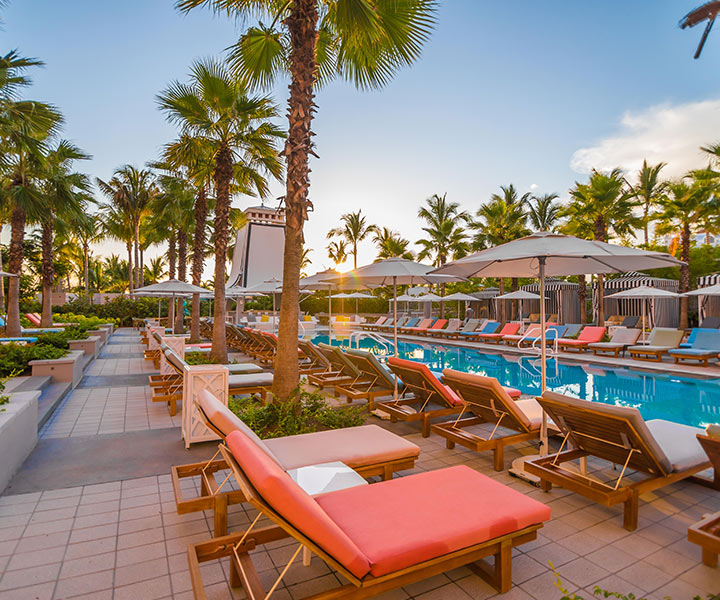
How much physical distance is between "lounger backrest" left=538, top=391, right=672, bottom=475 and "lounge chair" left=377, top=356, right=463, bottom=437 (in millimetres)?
1844

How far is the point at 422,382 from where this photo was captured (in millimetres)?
5344

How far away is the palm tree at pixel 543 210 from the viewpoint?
25.6m

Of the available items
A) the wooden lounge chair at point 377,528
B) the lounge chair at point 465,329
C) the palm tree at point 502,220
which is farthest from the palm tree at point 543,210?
the wooden lounge chair at point 377,528

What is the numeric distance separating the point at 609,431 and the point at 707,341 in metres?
12.3

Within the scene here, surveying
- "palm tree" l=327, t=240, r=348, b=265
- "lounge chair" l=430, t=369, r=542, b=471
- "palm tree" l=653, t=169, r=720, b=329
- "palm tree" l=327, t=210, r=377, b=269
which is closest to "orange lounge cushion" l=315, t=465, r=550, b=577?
"lounge chair" l=430, t=369, r=542, b=471

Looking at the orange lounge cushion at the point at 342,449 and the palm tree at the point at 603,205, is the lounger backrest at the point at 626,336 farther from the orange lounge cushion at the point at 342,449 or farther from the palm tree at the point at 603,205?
the orange lounge cushion at the point at 342,449

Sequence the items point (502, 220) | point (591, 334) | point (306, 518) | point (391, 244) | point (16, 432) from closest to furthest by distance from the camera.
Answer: point (306, 518) → point (16, 432) → point (591, 334) → point (502, 220) → point (391, 244)

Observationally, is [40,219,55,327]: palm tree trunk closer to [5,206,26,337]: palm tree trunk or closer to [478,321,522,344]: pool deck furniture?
[5,206,26,337]: palm tree trunk

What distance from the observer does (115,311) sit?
2669cm

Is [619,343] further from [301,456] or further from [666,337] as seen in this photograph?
[301,456]

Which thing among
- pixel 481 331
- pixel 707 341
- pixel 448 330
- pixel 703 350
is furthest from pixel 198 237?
pixel 707 341

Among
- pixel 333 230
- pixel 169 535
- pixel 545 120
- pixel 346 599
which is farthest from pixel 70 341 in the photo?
pixel 333 230

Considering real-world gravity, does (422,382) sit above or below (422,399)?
above

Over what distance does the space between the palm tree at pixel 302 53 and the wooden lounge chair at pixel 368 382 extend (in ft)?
5.25
